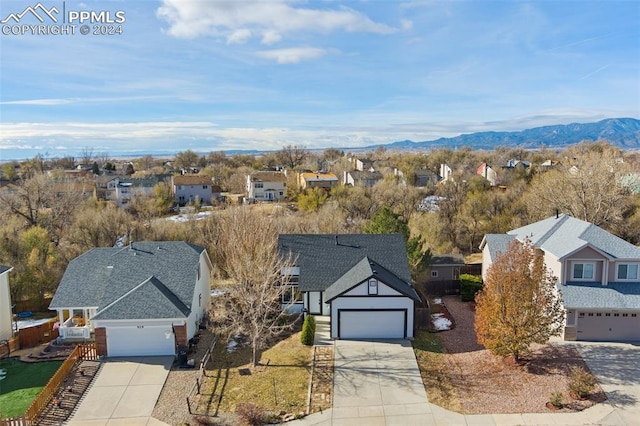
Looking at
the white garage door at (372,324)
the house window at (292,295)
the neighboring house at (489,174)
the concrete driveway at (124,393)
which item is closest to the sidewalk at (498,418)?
the concrete driveway at (124,393)

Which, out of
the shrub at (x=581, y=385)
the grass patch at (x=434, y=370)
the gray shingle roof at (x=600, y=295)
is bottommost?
the grass patch at (x=434, y=370)

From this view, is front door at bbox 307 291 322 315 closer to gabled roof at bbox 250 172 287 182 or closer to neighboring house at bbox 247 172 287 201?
neighboring house at bbox 247 172 287 201

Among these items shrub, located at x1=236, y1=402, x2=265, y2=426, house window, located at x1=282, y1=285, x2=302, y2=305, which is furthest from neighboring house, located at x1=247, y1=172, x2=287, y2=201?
shrub, located at x1=236, y1=402, x2=265, y2=426

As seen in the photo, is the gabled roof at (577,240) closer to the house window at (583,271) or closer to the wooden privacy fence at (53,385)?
the house window at (583,271)

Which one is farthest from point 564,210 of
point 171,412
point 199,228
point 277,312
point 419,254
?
point 171,412

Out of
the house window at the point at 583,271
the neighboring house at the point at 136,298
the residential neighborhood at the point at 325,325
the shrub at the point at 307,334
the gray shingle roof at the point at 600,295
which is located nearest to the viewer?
the residential neighborhood at the point at 325,325

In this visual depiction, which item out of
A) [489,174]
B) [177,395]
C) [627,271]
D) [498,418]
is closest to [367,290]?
[498,418]
